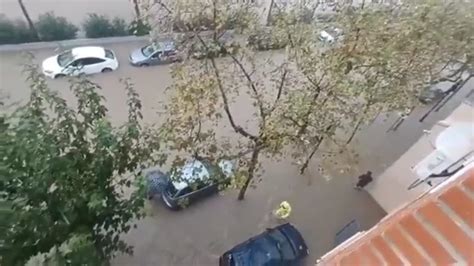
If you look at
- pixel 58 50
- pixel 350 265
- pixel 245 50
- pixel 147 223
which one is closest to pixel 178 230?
pixel 147 223

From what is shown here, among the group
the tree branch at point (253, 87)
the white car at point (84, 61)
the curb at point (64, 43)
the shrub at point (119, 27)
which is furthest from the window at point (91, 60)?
the tree branch at point (253, 87)

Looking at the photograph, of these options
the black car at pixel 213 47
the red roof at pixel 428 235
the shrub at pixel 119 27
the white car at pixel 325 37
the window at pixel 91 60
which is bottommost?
the window at pixel 91 60

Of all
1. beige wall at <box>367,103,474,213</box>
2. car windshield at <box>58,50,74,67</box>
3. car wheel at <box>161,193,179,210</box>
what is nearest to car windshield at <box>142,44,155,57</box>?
car windshield at <box>58,50,74,67</box>

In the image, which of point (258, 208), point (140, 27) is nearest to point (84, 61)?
point (140, 27)

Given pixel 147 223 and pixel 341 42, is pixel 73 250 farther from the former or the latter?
pixel 341 42

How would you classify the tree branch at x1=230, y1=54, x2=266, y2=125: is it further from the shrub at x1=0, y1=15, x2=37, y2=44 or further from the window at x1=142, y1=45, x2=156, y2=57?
the shrub at x1=0, y1=15, x2=37, y2=44

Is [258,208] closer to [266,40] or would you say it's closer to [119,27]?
[266,40]

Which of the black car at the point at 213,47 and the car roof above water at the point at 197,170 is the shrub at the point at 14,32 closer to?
the car roof above water at the point at 197,170
